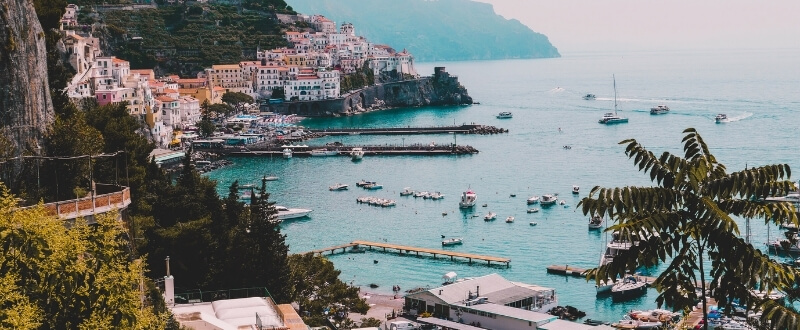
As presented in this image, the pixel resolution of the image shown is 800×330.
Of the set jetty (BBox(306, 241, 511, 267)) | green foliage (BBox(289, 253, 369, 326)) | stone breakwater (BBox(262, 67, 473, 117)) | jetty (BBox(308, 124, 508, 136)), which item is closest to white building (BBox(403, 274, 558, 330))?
green foliage (BBox(289, 253, 369, 326))

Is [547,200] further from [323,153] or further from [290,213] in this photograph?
[323,153]

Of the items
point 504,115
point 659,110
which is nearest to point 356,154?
point 504,115

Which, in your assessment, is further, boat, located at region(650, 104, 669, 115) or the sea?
boat, located at region(650, 104, 669, 115)

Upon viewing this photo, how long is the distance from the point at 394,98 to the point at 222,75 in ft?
87.7

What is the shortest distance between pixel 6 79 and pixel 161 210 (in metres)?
7.73

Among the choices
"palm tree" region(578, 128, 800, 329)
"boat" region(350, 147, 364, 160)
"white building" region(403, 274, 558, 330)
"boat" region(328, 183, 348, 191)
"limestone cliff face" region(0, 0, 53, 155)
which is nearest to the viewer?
"palm tree" region(578, 128, 800, 329)

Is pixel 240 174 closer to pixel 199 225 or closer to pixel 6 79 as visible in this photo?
pixel 199 225

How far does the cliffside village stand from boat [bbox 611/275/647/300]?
119 ft

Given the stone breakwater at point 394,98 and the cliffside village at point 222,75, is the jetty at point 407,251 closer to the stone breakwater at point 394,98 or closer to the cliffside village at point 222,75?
the cliffside village at point 222,75

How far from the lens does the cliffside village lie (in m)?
71.0

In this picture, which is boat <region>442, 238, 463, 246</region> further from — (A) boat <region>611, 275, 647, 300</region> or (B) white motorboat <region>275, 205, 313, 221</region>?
(A) boat <region>611, 275, 647, 300</region>

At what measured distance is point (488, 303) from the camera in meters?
31.2

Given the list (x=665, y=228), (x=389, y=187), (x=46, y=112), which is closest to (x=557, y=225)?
(x=389, y=187)

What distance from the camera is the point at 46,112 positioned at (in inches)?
822
